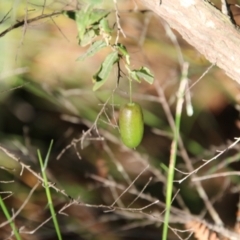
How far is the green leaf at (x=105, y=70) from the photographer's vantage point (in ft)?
1.99

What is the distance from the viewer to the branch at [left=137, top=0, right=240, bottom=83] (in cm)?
59

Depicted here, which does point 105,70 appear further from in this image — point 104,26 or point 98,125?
point 98,125

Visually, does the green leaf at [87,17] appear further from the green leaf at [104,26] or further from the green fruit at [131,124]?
the green fruit at [131,124]

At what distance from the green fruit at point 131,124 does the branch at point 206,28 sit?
0.37 ft

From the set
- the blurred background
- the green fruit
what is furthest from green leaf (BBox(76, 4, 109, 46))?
the blurred background

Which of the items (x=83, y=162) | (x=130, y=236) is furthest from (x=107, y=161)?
(x=130, y=236)

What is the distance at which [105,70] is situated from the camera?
61cm

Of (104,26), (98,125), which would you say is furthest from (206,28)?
(98,125)

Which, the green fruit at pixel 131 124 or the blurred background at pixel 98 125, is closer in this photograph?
the green fruit at pixel 131 124

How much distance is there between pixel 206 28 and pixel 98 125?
0.66 meters

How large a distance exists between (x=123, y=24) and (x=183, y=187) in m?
0.46

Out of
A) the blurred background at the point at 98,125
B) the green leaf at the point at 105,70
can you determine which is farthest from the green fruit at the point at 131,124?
the blurred background at the point at 98,125

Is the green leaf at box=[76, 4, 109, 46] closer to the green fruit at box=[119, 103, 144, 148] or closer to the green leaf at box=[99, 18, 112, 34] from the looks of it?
the green leaf at box=[99, 18, 112, 34]

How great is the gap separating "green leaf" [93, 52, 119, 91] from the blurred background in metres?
0.59
